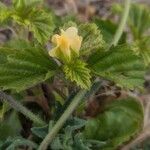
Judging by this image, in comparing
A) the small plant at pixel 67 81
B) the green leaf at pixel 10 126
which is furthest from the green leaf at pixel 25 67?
the green leaf at pixel 10 126

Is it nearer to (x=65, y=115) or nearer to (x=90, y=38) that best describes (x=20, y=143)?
(x=65, y=115)

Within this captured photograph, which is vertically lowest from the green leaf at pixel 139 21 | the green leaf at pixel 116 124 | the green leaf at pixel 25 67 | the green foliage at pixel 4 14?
the green leaf at pixel 116 124

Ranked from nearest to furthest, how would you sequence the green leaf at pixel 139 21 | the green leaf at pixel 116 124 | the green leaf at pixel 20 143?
the green leaf at pixel 20 143 < the green leaf at pixel 116 124 < the green leaf at pixel 139 21

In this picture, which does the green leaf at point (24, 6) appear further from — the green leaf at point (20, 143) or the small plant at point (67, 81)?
the green leaf at point (20, 143)

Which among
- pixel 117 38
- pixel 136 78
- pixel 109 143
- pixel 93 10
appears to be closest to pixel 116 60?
pixel 136 78

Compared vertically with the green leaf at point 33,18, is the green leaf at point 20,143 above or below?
below

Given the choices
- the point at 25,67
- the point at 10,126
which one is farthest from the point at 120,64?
the point at 10,126
